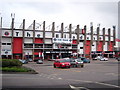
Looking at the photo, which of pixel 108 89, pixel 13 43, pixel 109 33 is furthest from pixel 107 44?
pixel 108 89

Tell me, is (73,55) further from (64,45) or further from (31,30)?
(31,30)

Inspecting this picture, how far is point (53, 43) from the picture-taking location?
7331cm

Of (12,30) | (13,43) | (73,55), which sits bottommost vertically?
(73,55)

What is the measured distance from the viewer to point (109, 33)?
8450 cm

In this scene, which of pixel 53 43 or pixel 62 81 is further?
pixel 53 43

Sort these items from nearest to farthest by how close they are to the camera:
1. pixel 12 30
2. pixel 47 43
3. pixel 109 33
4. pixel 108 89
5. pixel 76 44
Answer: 1. pixel 108 89
2. pixel 12 30
3. pixel 47 43
4. pixel 76 44
5. pixel 109 33

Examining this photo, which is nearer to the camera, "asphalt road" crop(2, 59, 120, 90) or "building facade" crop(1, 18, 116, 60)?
"asphalt road" crop(2, 59, 120, 90)

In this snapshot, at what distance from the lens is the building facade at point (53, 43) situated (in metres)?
67.8

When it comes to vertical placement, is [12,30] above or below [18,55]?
above

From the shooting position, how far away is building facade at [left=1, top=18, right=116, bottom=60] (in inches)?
2670

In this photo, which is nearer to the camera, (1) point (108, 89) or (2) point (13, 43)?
(1) point (108, 89)

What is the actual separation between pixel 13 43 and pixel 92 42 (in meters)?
33.7

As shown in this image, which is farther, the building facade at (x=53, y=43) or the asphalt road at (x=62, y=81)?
the building facade at (x=53, y=43)

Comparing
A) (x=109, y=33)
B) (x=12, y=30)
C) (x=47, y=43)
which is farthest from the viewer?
(x=109, y=33)
